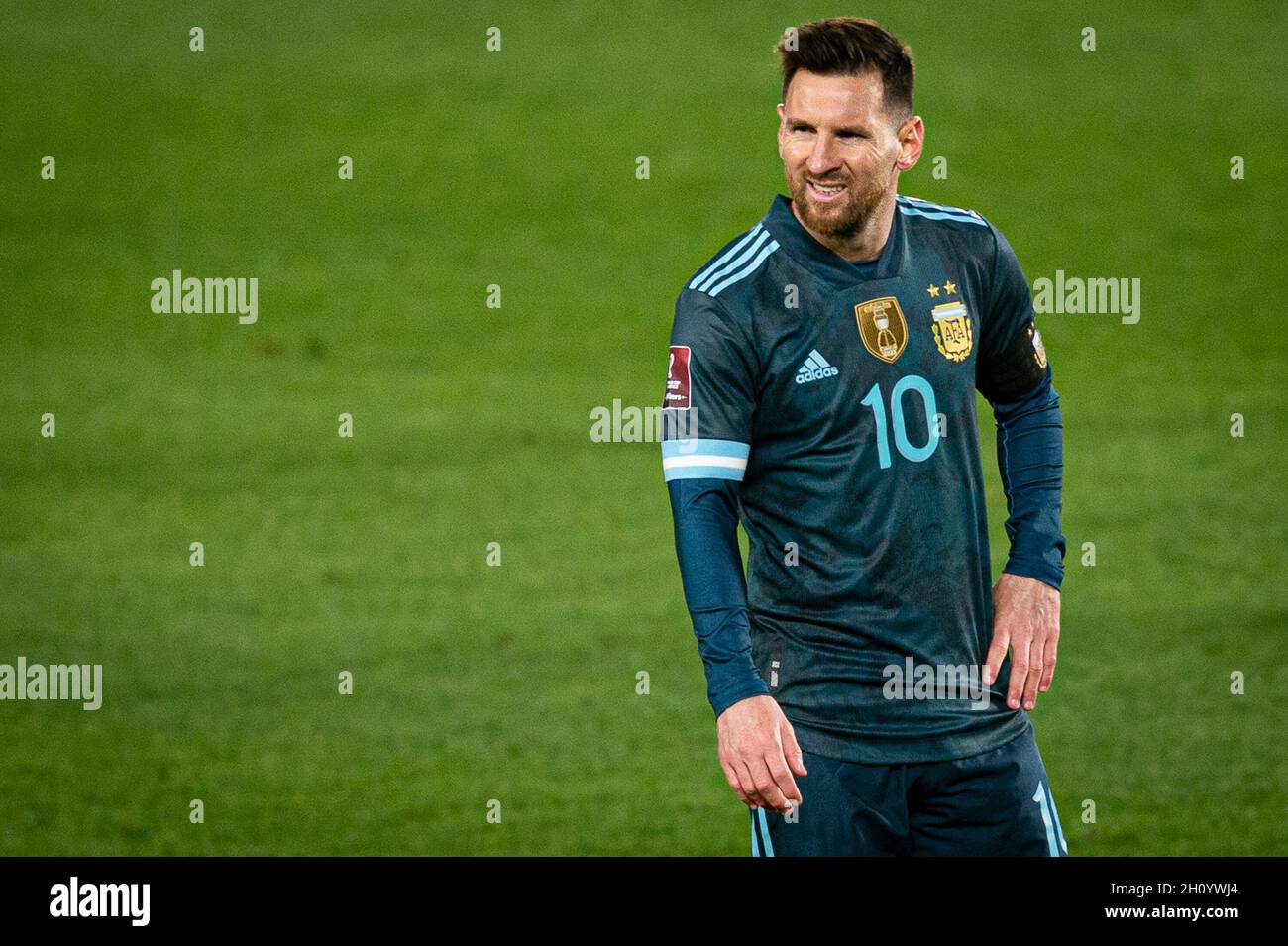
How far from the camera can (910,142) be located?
17.1ft

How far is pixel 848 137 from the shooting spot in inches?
195

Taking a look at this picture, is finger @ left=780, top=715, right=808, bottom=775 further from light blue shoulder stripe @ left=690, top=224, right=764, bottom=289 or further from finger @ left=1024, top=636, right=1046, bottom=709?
light blue shoulder stripe @ left=690, top=224, right=764, bottom=289

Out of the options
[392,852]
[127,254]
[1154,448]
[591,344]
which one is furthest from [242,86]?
[392,852]

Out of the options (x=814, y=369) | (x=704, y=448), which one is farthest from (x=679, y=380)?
(x=814, y=369)

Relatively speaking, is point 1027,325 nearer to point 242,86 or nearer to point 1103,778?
point 1103,778

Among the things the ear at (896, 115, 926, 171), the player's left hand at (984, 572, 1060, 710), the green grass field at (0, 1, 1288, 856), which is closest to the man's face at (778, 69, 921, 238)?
the ear at (896, 115, 926, 171)

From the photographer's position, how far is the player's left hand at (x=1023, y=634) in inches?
204

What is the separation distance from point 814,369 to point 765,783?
1.04m

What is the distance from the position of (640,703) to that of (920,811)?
19.2 feet

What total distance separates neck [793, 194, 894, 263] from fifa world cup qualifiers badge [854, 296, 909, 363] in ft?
0.47

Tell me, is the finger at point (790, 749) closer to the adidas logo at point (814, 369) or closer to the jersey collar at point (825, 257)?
the adidas logo at point (814, 369)

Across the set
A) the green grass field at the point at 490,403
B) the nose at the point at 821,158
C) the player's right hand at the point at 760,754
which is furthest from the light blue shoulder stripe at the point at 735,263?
the green grass field at the point at 490,403

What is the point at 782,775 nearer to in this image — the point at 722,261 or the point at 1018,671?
the point at 1018,671

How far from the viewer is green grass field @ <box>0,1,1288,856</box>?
32.4 feet
